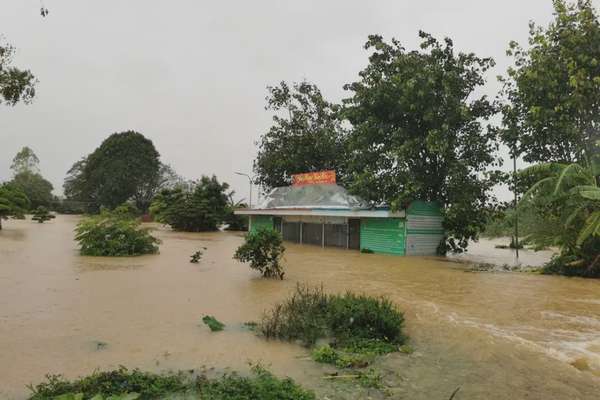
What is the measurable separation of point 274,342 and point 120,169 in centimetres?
5402

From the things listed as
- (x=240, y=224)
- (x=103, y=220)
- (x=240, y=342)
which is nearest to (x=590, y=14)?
(x=240, y=342)

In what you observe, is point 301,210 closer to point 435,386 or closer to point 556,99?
point 556,99

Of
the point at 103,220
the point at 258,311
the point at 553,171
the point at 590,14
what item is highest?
the point at 590,14

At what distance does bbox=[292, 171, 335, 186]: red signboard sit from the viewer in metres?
25.7

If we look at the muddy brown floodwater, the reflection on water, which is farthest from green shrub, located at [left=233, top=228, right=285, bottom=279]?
the reflection on water

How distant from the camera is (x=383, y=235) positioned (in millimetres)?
21203

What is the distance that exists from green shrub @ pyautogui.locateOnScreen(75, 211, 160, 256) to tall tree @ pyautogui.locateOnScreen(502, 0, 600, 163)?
52.4 ft

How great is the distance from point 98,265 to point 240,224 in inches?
1059

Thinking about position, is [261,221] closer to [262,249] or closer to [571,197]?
[262,249]

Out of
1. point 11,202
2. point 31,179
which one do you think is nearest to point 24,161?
point 31,179

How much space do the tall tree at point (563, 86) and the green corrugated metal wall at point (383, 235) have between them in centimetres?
647

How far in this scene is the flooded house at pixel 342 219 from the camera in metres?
20.4

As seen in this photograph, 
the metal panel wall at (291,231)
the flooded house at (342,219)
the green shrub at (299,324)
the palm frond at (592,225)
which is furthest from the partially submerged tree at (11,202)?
the palm frond at (592,225)

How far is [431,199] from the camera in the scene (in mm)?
21609
